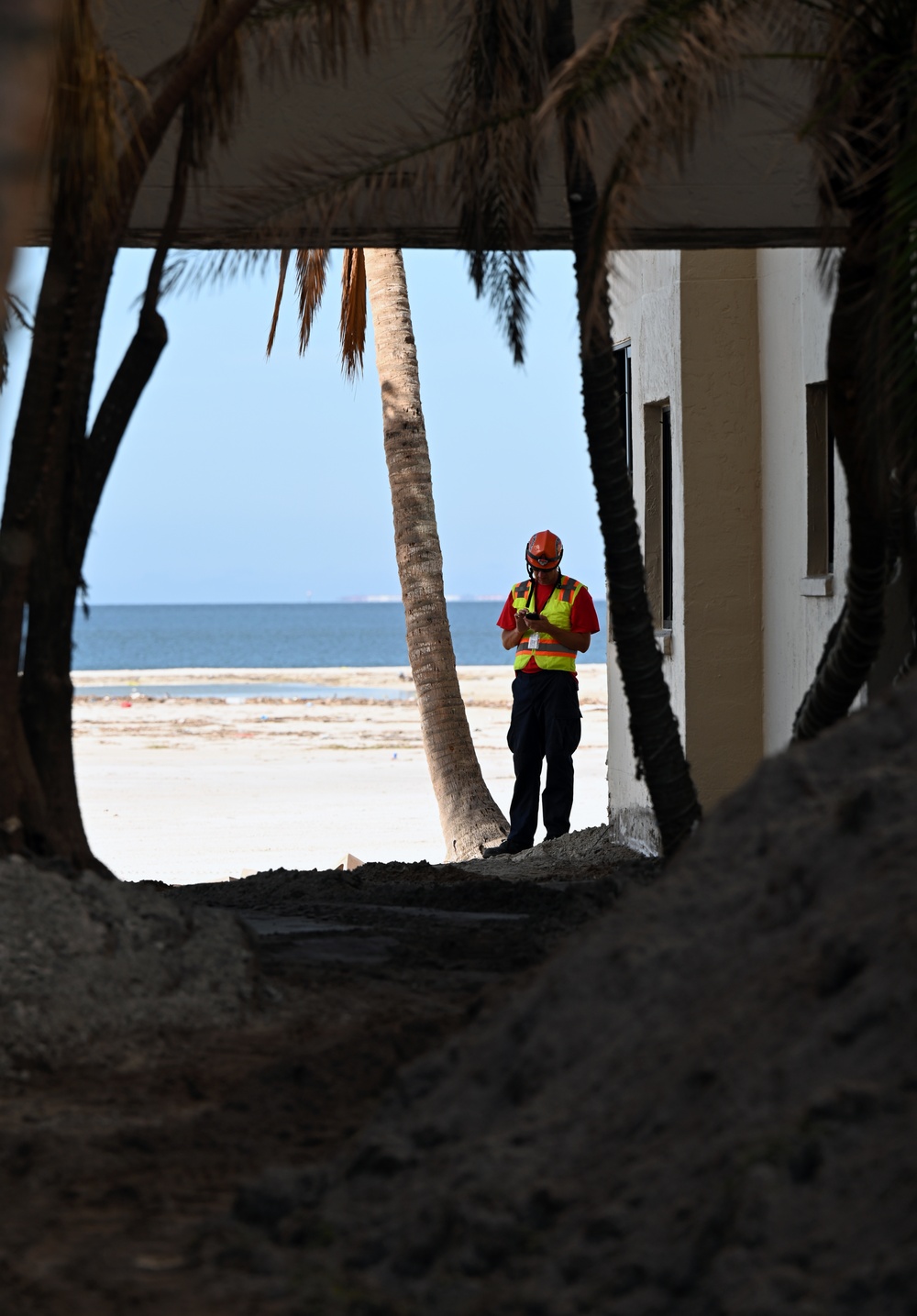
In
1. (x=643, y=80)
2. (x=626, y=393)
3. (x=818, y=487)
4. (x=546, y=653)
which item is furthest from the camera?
(x=626, y=393)

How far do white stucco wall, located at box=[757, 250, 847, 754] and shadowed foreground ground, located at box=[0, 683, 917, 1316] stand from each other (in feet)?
15.5

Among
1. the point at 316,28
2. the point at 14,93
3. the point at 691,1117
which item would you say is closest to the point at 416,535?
the point at 316,28

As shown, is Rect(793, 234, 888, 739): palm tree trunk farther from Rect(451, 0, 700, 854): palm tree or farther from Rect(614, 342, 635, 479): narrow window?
Rect(614, 342, 635, 479): narrow window

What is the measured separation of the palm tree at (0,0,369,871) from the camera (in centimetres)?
554

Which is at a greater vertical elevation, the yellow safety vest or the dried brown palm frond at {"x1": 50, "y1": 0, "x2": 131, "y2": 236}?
the dried brown palm frond at {"x1": 50, "y1": 0, "x2": 131, "y2": 236}

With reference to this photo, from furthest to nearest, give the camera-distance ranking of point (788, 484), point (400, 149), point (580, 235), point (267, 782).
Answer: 1. point (267, 782)
2. point (788, 484)
3. point (400, 149)
4. point (580, 235)

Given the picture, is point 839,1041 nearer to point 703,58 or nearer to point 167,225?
point 703,58

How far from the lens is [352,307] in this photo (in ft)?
42.1

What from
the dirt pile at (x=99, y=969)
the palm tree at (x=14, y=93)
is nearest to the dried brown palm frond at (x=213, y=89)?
the dirt pile at (x=99, y=969)

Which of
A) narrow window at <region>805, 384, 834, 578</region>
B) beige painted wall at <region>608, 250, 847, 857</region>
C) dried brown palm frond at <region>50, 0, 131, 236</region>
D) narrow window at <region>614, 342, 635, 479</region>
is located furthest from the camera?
narrow window at <region>614, 342, 635, 479</region>

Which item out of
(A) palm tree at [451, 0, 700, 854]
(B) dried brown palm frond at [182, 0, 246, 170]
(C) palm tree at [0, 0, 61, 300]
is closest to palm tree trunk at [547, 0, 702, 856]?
(A) palm tree at [451, 0, 700, 854]

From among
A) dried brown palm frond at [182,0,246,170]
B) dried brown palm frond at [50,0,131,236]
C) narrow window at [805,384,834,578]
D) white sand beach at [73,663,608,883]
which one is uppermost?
dried brown palm frond at [182,0,246,170]

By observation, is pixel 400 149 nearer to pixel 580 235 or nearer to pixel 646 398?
pixel 580 235

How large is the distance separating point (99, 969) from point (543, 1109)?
7.11 ft
